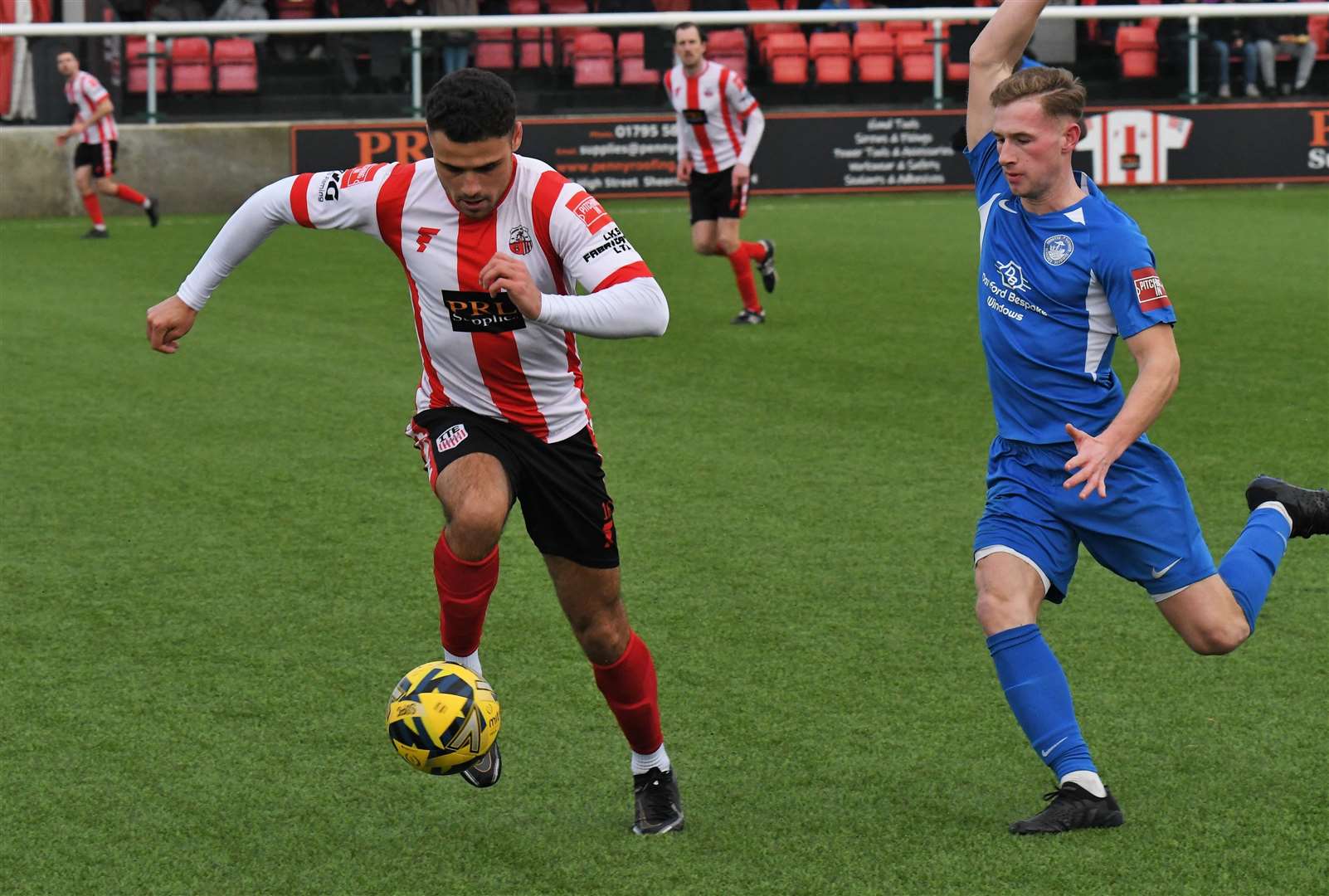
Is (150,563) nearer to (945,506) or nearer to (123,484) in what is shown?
(123,484)

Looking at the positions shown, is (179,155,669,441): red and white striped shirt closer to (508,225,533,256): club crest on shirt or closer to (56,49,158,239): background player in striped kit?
(508,225,533,256): club crest on shirt

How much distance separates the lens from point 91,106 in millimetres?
17750

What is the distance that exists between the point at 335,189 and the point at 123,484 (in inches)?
156

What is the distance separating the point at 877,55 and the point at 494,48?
196 inches

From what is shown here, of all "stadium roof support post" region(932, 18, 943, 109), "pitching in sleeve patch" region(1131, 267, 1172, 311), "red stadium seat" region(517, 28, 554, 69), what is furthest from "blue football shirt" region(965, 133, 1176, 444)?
"stadium roof support post" region(932, 18, 943, 109)

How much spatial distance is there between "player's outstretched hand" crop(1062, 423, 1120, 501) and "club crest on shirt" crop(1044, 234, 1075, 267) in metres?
0.50

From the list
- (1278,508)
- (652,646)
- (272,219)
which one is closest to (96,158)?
(652,646)

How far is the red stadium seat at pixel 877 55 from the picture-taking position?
22.0m

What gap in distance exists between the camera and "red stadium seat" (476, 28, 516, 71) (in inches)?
794

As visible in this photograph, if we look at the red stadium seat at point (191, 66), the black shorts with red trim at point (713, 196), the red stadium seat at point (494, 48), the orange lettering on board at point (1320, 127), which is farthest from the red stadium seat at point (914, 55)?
the black shorts with red trim at point (713, 196)

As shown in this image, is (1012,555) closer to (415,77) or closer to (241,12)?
(415,77)

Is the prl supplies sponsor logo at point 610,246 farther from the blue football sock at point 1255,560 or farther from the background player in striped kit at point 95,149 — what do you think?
the background player in striped kit at point 95,149

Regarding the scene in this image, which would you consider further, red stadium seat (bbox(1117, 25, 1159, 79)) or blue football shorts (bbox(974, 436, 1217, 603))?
red stadium seat (bbox(1117, 25, 1159, 79))

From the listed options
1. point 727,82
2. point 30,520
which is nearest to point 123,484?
point 30,520
